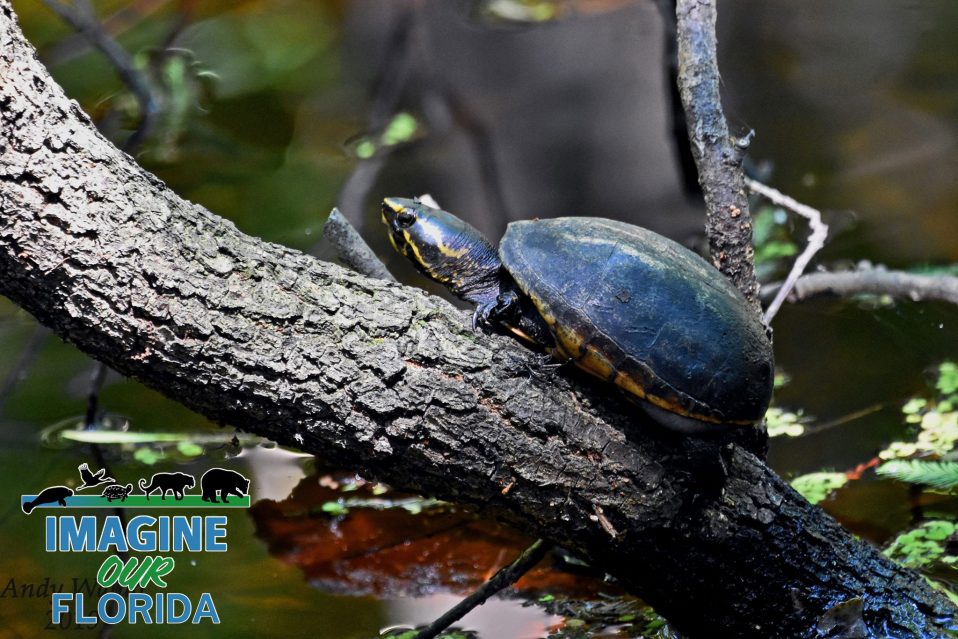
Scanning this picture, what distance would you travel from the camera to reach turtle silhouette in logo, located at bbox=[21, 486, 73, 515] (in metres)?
2.87

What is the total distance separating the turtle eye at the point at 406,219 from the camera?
2.28 meters

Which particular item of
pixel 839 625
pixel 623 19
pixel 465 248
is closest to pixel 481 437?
pixel 465 248

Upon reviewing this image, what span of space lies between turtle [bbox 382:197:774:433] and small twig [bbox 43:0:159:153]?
277cm

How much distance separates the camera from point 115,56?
3.93 m

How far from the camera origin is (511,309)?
1.96 m

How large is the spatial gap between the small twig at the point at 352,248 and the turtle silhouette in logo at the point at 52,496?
5.25 feet

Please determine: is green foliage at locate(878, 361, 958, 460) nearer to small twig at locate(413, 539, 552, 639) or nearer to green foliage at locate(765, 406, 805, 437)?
green foliage at locate(765, 406, 805, 437)

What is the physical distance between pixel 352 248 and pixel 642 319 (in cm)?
74

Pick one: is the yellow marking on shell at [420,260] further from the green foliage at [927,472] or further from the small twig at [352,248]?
the green foliage at [927,472]

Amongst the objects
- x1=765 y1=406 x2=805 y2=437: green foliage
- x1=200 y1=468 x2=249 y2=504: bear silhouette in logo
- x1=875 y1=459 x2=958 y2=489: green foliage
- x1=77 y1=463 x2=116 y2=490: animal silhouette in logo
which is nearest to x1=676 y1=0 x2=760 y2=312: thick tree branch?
x1=875 y1=459 x2=958 y2=489: green foliage

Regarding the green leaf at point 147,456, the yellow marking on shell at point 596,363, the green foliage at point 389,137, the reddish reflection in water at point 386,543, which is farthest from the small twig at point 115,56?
the yellow marking on shell at point 596,363

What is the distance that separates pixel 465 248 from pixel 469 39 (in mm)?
4234

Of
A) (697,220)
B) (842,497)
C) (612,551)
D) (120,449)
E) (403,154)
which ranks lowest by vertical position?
(612,551)

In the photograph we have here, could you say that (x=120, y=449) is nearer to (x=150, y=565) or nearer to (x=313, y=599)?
(x=150, y=565)
